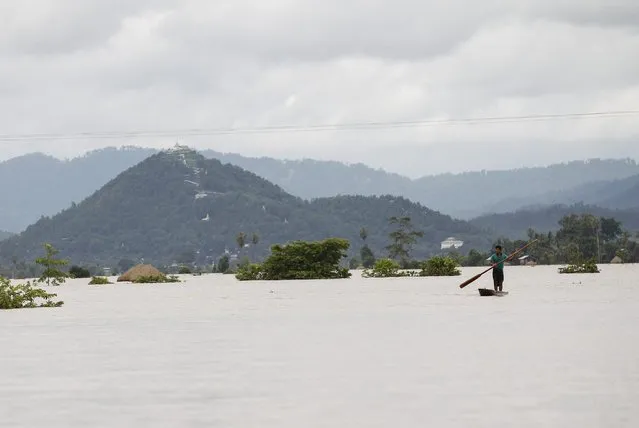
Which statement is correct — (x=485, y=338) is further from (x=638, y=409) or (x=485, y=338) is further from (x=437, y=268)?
(x=437, y=268)

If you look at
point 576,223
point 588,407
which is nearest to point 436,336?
point 588,407

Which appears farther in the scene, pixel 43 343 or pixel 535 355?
pixel 43 343

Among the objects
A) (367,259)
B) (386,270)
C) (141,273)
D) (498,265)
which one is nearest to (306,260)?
(386,270)

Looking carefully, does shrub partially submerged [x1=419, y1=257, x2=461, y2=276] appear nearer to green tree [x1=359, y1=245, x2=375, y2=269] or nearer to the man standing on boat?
the man standing on boat

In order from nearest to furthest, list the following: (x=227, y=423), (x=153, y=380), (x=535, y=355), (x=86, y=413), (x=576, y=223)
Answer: (x=227, y=423)
(x=86, y=413)
(x=153, y=380)
(x=535, y=355)
(x=576, y=223)

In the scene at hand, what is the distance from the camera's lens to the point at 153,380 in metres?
13.7

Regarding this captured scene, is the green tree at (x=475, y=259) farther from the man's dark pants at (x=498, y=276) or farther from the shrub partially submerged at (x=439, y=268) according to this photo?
the man's dark pants at (x=498, y=276)

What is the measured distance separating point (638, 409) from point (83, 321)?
18.3 metres

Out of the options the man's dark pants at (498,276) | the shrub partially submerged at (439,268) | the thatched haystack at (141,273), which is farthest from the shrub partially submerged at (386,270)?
the man's dark pants at (498,276)

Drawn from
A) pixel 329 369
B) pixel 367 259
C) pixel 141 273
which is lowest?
pixel 329 369

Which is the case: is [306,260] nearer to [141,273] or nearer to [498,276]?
[141,273]

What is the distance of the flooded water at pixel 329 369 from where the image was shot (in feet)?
35.2

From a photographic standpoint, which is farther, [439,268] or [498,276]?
[439,268]

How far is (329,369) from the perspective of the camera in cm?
1457
